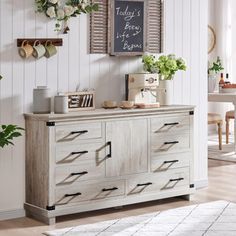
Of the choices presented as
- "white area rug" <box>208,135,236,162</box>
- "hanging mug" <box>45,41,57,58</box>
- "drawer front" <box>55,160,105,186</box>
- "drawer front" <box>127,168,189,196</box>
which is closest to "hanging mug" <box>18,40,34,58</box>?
"hanging mug" <box>45,41,57,58</box>

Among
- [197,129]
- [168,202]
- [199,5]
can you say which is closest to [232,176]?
[197,129]

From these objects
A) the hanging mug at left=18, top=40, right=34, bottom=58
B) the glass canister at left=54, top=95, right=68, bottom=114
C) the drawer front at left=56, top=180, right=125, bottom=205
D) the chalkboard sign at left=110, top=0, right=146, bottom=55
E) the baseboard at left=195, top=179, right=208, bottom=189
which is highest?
the chalkboard sign at left=110, top=0, right=146, bottom=55

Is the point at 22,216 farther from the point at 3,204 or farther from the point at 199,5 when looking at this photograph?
the point at 199,5

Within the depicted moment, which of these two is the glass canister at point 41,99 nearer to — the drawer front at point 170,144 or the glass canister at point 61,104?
the glass canister at point 61,104

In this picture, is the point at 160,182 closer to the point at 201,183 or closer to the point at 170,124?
the point at 170,124

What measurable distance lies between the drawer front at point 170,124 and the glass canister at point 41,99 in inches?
33.7

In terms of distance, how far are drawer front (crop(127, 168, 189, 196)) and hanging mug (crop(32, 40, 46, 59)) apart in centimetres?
116

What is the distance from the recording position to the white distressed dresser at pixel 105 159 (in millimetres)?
4617

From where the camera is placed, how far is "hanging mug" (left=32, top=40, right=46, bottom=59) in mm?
4789

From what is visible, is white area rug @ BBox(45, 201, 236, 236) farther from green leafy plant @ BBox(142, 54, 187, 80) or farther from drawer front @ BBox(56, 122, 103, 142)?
green leafy plant @ BBox(142, 54, 187, 80)

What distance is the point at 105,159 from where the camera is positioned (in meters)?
4.86

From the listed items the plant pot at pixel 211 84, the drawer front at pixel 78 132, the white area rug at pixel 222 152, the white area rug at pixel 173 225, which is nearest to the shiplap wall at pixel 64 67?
the drawer front at pixel 78 132

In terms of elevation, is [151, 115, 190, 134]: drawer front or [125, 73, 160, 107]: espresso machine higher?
[125, 73, 160, 107]: espresso machine

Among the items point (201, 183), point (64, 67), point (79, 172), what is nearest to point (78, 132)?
point (79, 172)
